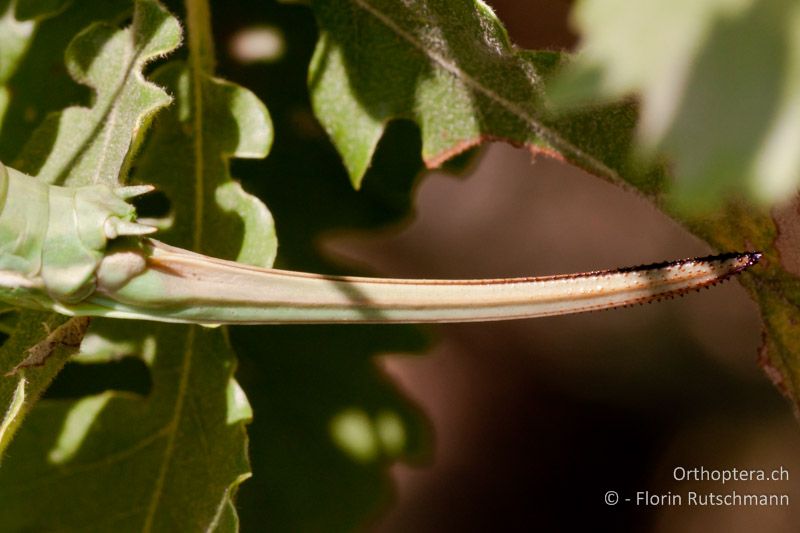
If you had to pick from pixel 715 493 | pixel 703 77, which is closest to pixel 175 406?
pixel 703 77

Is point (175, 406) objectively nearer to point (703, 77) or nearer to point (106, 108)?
point (106, 108)

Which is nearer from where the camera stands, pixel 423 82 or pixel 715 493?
pixel 423 82

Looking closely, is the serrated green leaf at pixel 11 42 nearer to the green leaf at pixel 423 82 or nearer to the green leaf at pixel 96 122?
the green leaf at pixel 96 122

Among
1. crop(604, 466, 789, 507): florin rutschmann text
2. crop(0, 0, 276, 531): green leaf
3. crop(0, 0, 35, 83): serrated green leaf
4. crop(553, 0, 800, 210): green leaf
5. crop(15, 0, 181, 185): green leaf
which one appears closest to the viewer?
crop(553, 0, 800, 210): green leaf

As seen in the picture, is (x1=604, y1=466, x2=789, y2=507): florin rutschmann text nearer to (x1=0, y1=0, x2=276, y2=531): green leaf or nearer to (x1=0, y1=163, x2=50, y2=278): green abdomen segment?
(x1=0, y1=0, x2=276, y2=531): green leaf

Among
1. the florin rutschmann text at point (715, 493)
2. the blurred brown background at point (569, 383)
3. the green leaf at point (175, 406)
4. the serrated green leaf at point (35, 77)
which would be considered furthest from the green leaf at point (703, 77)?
the florin rutschmann text at point (715, 493)

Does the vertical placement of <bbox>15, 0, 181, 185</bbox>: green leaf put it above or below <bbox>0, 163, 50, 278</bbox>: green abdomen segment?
above

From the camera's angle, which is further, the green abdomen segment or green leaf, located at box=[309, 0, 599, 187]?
green leaf, located at box=[309, 0, 599, 187]

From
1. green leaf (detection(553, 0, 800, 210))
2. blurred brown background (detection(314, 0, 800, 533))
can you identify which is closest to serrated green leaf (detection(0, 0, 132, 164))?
green leaf (detection(553, 0, 800, 210))
